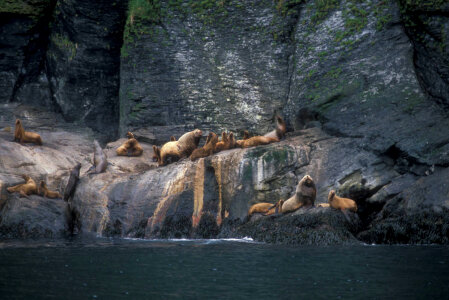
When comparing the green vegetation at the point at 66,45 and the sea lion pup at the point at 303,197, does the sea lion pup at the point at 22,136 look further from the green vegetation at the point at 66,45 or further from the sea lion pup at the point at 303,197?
the sea lion pup at the point at 303,197

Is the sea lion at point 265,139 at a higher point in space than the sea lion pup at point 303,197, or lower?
higher

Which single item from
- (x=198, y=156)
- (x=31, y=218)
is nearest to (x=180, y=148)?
(x=198, y=156)

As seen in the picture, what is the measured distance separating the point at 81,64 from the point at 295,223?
476 inches

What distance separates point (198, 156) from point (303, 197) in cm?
375

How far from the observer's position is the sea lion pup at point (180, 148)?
14.8 metres

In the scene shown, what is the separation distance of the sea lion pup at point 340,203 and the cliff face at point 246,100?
15.6 inches

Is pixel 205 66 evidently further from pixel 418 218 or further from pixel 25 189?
pixel 418 218

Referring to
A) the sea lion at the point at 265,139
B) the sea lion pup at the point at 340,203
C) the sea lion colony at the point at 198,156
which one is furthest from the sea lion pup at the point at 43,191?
the sea lion pup at the point at 340,203

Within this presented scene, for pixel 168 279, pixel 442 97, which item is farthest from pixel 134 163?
pixel 168 279

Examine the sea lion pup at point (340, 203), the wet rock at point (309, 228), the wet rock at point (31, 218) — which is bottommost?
the wet rock at point (31, 218)

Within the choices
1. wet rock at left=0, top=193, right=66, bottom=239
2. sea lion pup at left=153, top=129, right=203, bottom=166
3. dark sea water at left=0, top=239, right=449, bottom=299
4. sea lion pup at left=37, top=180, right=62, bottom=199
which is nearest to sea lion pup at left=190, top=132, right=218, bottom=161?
sea lion pup at left=153, top=129, right=203, bottom=166

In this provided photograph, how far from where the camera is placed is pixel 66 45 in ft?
63.3

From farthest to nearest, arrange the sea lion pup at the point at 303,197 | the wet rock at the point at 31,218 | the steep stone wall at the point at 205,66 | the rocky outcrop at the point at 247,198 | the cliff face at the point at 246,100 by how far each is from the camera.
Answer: the steep stone wall at the point at 205,66
the wet rock at the point at 31,218
the cliff face at the point at 246,100
the sea lion pup at the point at 303,197
the rocky outcrop at the point at 247,198

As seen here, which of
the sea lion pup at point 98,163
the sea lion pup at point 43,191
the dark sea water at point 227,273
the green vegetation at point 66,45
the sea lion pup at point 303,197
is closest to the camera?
the dark sea water at point 227,273
